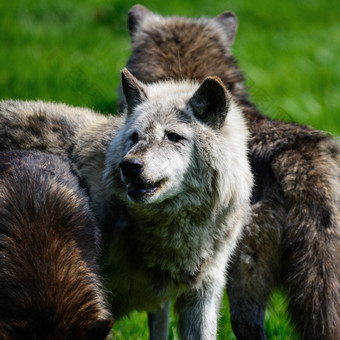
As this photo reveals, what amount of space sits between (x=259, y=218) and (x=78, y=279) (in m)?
Answer: 1.83

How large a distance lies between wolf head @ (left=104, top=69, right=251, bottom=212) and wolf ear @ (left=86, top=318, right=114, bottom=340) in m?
→ 1.08

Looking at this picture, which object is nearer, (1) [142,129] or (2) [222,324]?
(1) [142,129]

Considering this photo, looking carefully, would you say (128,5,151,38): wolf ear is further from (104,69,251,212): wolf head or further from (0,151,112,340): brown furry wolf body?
(0,151,112,340): brown furry wolf body

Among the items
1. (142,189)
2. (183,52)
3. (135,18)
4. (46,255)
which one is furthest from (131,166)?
(135,18)

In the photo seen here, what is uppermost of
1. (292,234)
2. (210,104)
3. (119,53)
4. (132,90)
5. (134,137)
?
(210,104)

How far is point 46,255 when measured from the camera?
415cm

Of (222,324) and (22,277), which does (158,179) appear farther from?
(222,324)

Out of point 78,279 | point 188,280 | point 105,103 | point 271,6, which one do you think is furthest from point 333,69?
point 78,279

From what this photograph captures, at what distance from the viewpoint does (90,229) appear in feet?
15.4

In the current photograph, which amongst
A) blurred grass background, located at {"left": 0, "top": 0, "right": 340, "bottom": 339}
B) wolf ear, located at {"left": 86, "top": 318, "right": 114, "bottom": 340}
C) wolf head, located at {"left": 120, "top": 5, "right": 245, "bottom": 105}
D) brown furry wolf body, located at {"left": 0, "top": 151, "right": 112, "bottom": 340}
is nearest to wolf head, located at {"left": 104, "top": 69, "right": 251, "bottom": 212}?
brown furry wolf body, located at {"left": 0, "top": 151, "right": 112, "bottom": 340}

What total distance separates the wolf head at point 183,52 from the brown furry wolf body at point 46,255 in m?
1.91

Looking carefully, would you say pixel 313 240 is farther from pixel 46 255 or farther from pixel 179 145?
pixel 46 255

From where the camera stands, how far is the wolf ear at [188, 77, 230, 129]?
469 centimetres

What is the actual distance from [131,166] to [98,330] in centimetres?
117
